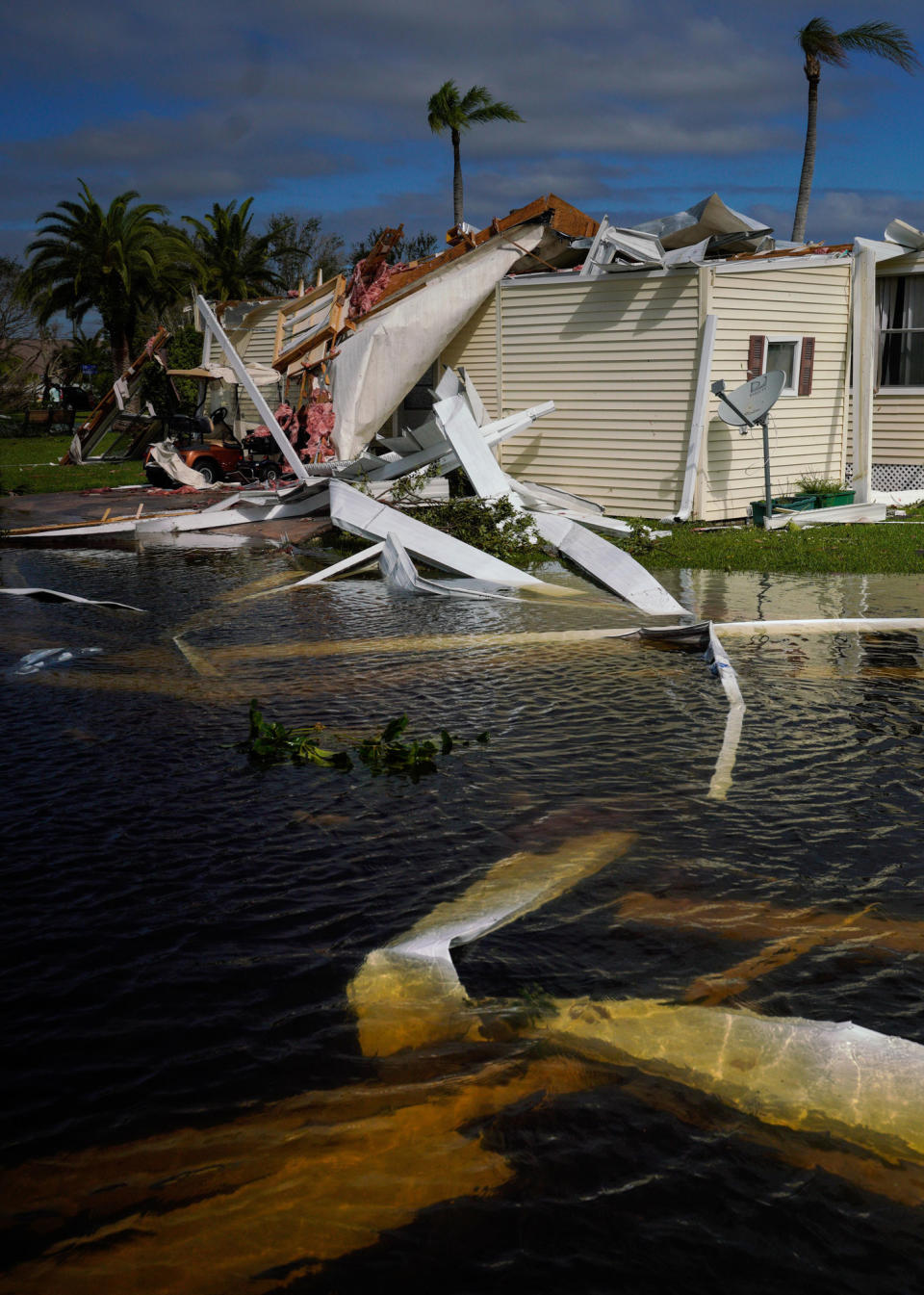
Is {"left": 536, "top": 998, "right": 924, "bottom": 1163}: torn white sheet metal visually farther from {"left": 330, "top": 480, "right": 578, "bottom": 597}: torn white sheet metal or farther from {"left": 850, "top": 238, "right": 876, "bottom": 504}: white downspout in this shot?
{"left": 850, "top": 238, "right": 876, "bottom": 504}: white downspout

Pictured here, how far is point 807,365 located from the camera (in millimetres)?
16453

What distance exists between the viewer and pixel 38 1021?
11.9 feet

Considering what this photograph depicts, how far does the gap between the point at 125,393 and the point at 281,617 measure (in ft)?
57.0

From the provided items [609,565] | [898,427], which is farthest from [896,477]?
[609,565]

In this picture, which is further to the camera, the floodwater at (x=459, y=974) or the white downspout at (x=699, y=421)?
the white downspout at (x=699, y=421)

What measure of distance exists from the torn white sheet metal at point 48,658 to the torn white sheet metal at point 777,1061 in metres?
5.59

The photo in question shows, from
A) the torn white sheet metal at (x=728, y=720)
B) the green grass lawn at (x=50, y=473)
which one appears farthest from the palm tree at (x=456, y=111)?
the torn white sheet metal at (x=728, y=720)

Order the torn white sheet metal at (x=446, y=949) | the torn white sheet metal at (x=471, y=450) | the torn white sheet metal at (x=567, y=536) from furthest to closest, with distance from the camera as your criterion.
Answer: the torn white sheet metal at (x=471, y=450), the torn white sheet metal at (x=567, y=536), the torn white sheet metal at (x=446, y=949)

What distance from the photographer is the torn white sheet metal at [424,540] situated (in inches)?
442

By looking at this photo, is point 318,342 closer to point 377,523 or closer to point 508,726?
point 377,523

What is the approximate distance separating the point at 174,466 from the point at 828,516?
39.4 feet

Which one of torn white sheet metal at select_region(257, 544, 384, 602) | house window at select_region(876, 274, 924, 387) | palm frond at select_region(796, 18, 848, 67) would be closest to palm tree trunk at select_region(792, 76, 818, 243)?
palm frond at select_region(796, 18, 848, 67)

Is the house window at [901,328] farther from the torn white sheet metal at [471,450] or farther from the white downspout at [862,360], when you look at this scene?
the torn white sheet metal at [471,450]

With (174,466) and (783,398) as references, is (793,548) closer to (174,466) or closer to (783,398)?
(783,398)
